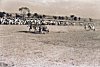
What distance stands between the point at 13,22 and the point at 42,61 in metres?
50.6

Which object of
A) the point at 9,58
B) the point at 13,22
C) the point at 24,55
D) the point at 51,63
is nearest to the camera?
the point at 51,63

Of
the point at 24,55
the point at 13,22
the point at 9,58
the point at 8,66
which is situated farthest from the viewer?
the point at 13,22

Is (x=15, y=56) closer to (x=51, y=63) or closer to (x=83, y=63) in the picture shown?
(x=51, y=63)

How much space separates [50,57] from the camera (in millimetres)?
18234

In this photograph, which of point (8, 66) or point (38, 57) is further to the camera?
point (38, 57)

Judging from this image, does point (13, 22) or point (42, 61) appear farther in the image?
point (13, 22)

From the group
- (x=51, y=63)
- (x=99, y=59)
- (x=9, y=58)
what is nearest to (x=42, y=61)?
(x=51, y=63)

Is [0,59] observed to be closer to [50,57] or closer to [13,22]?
[50,57]

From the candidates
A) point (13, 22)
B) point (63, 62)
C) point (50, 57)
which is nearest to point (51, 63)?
point (63, 62)

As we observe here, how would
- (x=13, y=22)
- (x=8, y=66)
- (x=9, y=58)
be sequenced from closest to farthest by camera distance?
(x=8, y=66), (x=9, y=58), (x=13, y=22)

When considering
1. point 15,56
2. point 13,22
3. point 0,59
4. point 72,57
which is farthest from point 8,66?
point 13,22

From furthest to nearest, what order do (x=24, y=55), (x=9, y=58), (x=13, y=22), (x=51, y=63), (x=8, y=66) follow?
1. (x=13, y=22)
2. (x=24, y=55)
3. (x=9, y=58)
4. (x=51, y=63)
5. (x=8, y=66)

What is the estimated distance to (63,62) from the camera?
16.4 metres

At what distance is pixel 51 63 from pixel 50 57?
2224 mm
